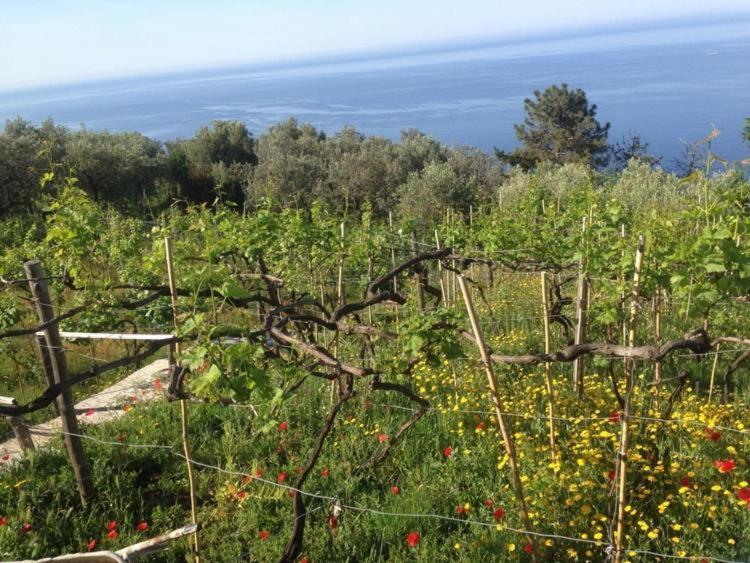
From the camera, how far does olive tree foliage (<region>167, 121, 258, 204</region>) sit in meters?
24.8

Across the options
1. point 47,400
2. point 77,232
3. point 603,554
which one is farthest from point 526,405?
point 77,232

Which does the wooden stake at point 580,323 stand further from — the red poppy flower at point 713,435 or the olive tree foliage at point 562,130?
the olive tree foliage at point 562,130

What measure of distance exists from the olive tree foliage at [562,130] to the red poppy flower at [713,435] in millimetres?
30896

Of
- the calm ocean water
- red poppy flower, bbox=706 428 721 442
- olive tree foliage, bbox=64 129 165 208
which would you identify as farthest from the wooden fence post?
the calm ocean water

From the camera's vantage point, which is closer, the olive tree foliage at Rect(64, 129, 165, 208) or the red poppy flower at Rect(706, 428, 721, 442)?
the red poppy flower at Rect(706, 428, 721, 442)

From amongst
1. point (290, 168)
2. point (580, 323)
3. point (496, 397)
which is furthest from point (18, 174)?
point (496, 397)

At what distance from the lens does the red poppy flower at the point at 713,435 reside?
3.51 m

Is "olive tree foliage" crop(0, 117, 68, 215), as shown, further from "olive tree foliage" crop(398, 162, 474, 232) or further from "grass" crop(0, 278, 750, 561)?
"grass" crop(0, 278, 750, 561)

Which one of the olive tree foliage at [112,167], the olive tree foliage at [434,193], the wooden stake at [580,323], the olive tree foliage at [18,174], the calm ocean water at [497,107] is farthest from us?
the calm ocean water at [497,107]

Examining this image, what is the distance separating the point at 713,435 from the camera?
3.52 metres

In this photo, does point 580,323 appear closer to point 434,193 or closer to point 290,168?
point 434,193

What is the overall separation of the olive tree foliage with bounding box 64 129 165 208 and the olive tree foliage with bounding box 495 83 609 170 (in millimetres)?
19176

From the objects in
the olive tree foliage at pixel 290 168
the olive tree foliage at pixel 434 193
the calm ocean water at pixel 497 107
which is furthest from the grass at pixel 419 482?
the calm ocean water at pixel 497 107

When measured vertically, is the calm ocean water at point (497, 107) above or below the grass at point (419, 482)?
above
